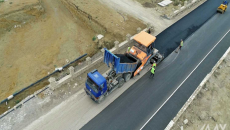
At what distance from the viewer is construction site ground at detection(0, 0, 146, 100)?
16969 millimetres

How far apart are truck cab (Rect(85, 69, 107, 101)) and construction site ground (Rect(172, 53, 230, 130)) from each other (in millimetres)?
5531

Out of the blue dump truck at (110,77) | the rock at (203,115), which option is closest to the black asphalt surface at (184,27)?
the blue dump truck at (110,77)

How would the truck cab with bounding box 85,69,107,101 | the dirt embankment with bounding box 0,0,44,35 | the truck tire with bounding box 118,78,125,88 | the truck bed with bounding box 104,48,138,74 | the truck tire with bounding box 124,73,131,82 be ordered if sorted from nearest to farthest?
1. the truck cab with bounding box 85,69,107,101
2. the truck bed with bounding box 104,48,138,74
3. the truck tire with bounding box 118,78,125,88
4. the truck tire with bounding box 124,73,131,82
5. the dirt embankment with bounding box 0,0,44,35

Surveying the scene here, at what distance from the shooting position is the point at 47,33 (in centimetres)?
2097

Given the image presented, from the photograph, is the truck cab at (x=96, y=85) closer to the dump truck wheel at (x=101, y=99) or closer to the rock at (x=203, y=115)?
the dump truck wheel at (x=101, y=99)

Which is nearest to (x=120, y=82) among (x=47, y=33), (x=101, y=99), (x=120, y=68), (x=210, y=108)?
(x=120, y=68)

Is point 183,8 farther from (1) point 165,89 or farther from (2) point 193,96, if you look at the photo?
(2) point 193,96

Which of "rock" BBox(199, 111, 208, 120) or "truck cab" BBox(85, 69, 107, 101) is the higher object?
"truck cab" BBox(85, 69, 107, 101)

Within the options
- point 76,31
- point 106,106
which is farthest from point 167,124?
point 76,31

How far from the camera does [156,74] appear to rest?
603 inches

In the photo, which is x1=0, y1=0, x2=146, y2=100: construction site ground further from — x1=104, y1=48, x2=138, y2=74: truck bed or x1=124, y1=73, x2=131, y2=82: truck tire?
x1=124, y1=73, x2=131, y2=82: truck tire

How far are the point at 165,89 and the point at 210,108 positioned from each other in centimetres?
349

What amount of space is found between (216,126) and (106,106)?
25.7 feet

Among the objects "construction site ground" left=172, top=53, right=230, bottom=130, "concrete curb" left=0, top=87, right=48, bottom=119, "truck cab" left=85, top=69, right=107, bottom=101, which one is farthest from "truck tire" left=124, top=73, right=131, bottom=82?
"concrete curb" left=0, top=87, right=48, bottom=119
